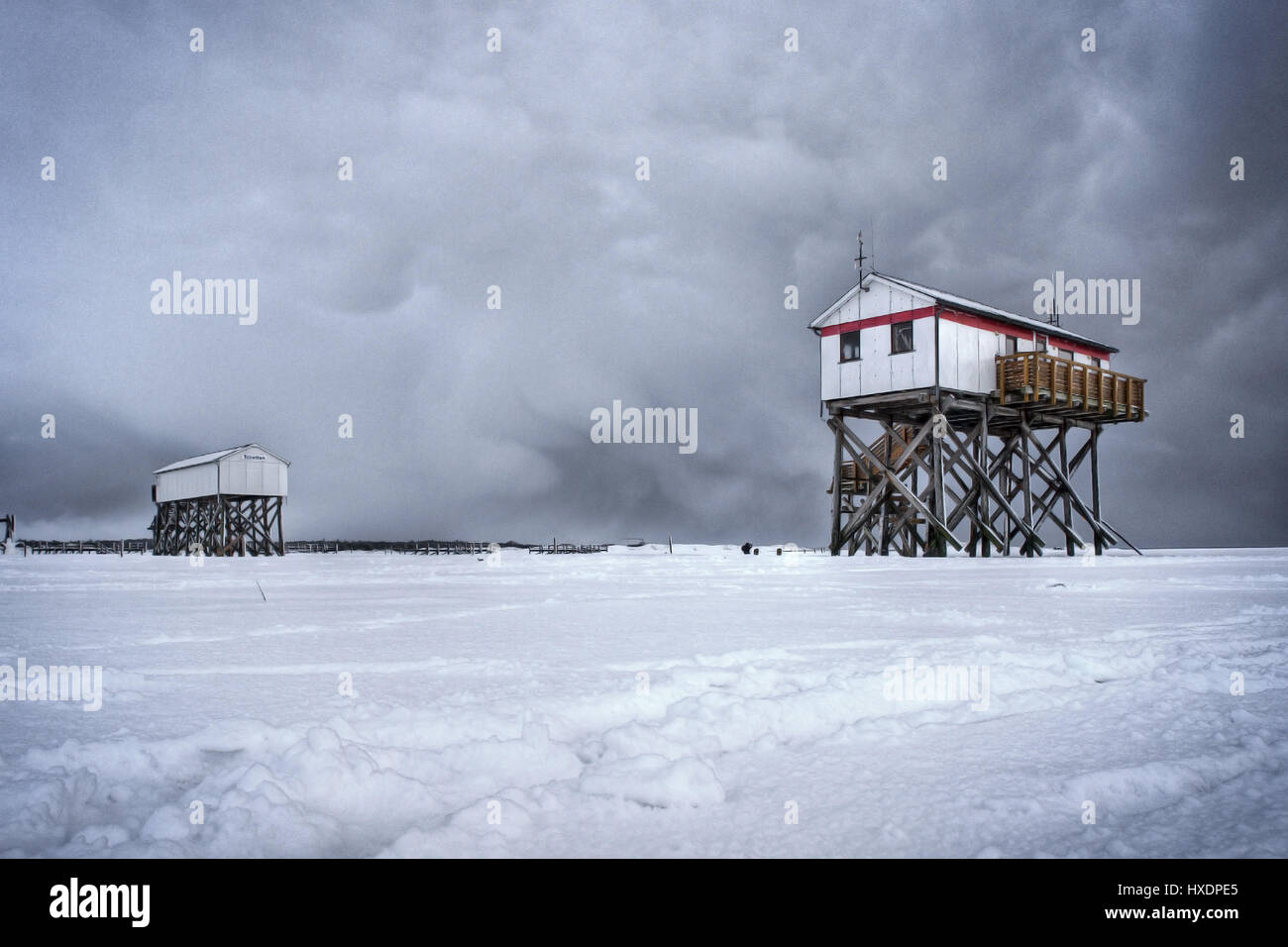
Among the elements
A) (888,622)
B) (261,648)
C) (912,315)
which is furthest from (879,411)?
(261,648)

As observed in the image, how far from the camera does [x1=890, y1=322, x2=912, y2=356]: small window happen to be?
75.3 ft

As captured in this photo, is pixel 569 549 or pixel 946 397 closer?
pixel 946 397

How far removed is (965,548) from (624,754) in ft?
74.7

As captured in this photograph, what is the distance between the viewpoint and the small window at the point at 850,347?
2419cm

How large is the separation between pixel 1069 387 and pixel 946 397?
464 centimetres

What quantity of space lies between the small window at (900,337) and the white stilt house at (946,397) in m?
0.03

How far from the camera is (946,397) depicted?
74.4ft

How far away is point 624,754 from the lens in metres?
2.74
